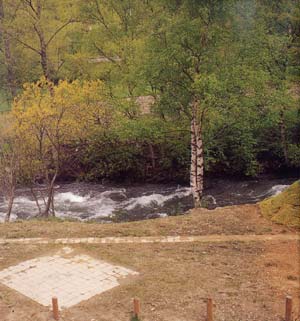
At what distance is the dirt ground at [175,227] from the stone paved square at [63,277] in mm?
1470

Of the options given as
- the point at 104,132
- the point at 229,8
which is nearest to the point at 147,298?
the point at 229,8

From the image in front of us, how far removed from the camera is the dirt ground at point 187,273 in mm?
8320

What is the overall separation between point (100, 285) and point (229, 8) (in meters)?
10.3

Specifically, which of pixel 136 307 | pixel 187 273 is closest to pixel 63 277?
pixel 136 307

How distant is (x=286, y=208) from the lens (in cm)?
1220

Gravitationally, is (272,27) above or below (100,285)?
above

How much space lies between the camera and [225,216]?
41.1 feet

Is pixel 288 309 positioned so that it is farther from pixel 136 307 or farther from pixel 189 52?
pixel 189 52

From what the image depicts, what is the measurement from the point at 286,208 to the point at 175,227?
9.29 ft

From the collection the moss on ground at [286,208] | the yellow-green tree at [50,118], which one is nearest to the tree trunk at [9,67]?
the yellow-green tree at [50,118]

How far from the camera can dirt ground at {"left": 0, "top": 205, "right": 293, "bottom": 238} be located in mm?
11750

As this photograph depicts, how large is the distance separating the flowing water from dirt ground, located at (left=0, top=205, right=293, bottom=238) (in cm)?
529

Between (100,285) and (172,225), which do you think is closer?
(100,285)

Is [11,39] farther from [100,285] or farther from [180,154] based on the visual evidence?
[100,285]
